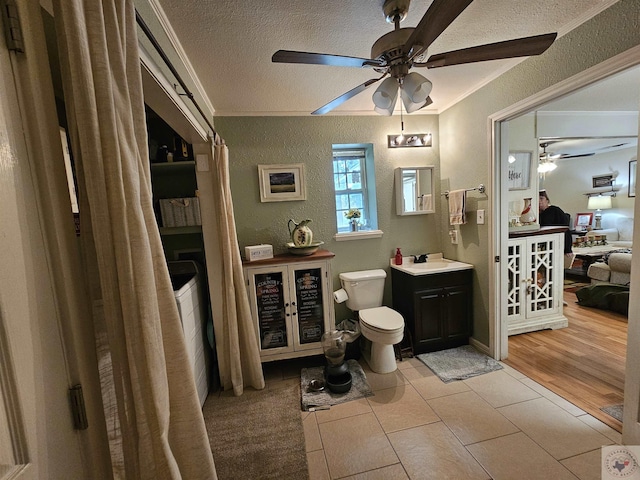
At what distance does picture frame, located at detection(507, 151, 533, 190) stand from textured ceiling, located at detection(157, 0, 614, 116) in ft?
3.68

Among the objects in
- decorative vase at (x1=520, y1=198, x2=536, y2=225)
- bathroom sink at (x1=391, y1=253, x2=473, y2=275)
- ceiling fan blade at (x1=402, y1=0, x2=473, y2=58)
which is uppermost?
ceiling fan blade at (x1=402, y1=0, x2=473, y2=58)

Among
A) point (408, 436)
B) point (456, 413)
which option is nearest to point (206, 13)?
point (408, 436)

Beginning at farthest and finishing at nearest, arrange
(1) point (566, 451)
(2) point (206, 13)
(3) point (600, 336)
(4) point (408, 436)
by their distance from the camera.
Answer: (3) point (600, 336), (4) point (408, 436), (1) point (566, 451), (2) point (206, 13)

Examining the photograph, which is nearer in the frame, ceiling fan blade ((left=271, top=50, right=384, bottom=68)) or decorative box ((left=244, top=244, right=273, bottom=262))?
ceiling fan blade ((left=271, top=50, right=384, bottom=68))

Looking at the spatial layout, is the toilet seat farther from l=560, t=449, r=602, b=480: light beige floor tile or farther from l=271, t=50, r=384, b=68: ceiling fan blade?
l=271, t=50, r=384, b=68: ceiling fan blade

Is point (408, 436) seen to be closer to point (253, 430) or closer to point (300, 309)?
point (253, 430)

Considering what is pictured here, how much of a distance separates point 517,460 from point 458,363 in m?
0.94

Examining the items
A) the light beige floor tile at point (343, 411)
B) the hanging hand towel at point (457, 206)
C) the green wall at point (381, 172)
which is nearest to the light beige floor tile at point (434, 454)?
the light beige floor tile at point (343, 411)

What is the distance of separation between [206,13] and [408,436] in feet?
8.56

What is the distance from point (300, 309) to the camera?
241 cm

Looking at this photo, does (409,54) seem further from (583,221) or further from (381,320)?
(583,221)

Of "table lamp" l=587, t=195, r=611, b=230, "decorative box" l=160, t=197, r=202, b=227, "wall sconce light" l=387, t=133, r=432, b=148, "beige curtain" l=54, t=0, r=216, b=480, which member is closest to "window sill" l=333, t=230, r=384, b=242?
"wall sconce light" l=387, t=133, r=432, b=148

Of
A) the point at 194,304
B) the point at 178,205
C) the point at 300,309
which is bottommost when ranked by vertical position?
the point at 300,309

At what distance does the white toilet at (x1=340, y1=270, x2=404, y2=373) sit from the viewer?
2164 millimetres
